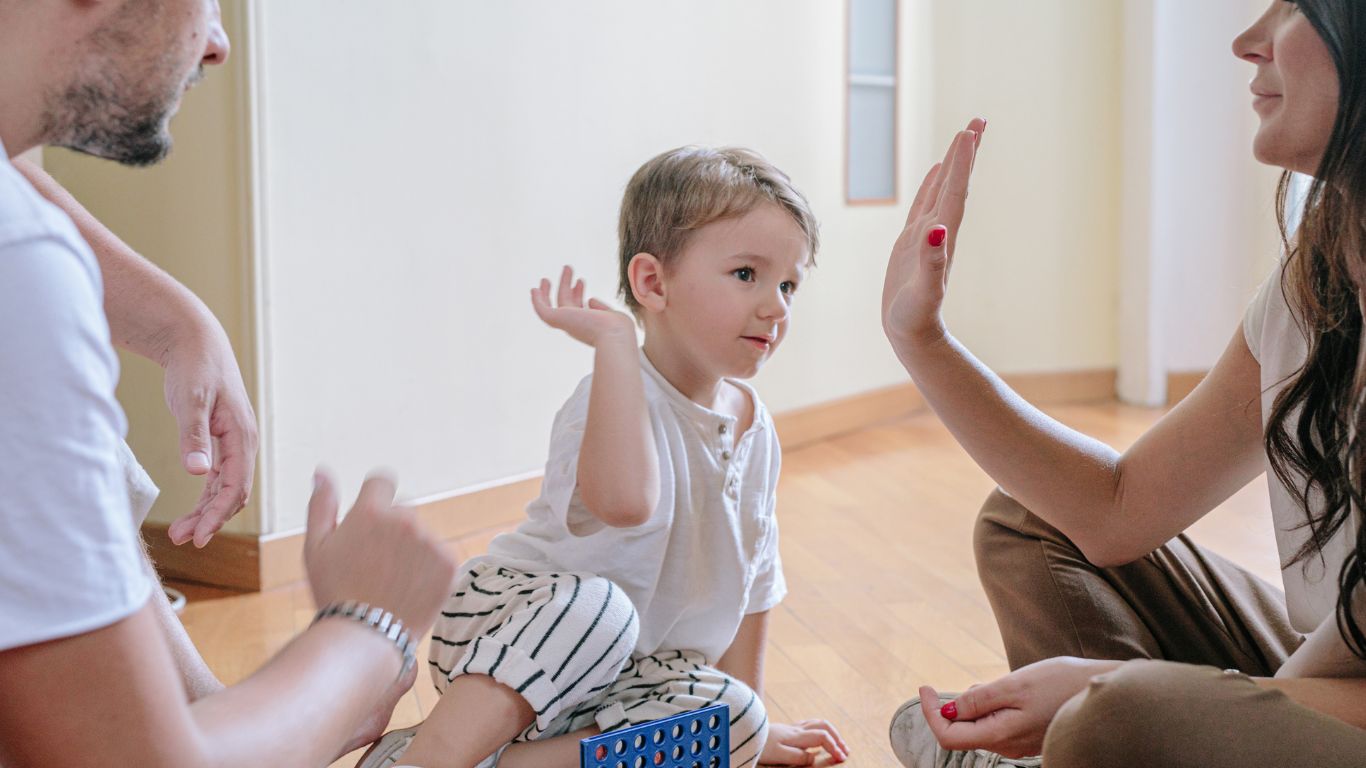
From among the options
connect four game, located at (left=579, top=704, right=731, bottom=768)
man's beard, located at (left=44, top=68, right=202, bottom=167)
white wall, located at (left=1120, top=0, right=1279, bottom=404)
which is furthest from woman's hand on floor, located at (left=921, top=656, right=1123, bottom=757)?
white wall, located at (left=1120, top=0, right=1279, bottom=404)

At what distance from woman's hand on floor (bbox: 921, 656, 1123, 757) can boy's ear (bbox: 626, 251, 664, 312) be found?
636 millimetres

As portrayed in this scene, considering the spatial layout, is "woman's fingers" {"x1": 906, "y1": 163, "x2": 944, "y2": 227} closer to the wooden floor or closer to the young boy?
the young boy

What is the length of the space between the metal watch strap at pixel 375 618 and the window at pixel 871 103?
3.15 meters

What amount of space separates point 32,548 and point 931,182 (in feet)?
3.16

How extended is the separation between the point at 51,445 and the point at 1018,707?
2.41 ft

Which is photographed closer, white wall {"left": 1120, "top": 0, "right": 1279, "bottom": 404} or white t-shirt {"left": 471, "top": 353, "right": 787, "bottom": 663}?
white t-shirt {"left": 471, "top": 353, "right": 787, "bottom": 663}

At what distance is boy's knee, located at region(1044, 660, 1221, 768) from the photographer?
827 mm

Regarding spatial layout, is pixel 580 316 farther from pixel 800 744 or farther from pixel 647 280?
pixel 800 744

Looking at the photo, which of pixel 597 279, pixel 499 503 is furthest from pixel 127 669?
pixel 597 279

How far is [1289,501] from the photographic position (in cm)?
113

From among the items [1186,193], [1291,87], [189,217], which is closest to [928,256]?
[1291,87]

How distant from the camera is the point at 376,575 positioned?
769 millimetres

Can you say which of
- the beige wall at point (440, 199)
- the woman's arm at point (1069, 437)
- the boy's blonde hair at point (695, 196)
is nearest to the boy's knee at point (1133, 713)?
the woman's arm at point (1069, 437)

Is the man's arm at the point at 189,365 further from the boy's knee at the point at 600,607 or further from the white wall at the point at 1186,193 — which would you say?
the white wall at the point at 1186,193
